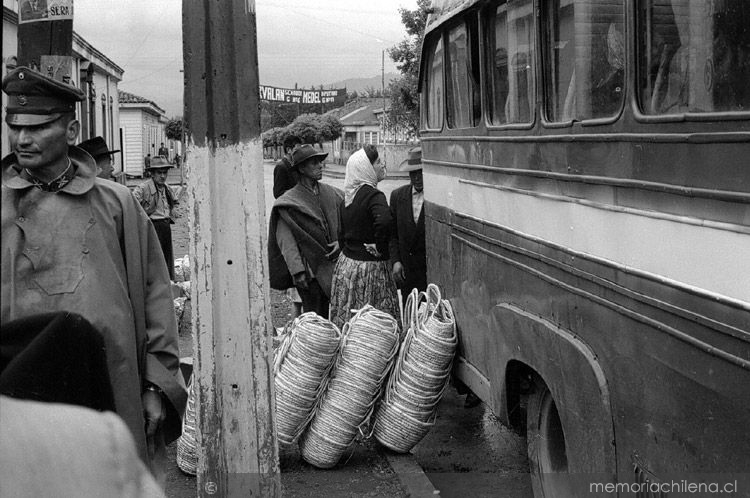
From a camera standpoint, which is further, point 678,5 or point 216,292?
point 216,292

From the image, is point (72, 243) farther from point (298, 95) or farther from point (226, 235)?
point (298, 95)

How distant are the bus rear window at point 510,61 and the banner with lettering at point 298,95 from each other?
171 ft

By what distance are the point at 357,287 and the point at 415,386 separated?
152 centimetres

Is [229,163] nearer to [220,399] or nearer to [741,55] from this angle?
[220,399]

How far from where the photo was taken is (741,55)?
2.87 meters

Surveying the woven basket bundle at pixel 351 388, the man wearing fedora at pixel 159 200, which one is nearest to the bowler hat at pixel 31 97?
the woven basket bundle at pixel 351 388

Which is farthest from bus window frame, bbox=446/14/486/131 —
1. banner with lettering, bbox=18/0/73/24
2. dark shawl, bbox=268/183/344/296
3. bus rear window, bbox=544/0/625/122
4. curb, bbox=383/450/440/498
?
banner with lettering, bbox=18/0/73/24

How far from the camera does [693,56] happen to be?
3.12 metres

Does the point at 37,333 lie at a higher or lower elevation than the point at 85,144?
lower

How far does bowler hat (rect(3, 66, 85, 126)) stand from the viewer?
11.3 ft

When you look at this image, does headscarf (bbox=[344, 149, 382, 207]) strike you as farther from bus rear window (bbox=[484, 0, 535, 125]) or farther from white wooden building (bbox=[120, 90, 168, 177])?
white wooden building (bbox=[120, 90, 168, 177])

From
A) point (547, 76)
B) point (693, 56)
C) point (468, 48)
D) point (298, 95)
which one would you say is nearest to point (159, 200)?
point (468, 48)

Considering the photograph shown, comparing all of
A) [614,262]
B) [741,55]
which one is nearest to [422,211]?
[614,262]

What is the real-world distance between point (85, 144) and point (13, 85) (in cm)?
190
